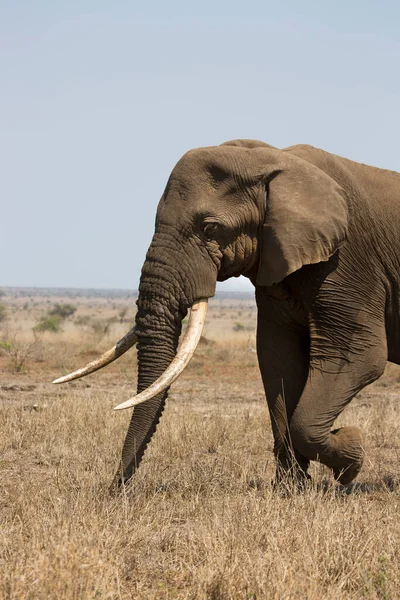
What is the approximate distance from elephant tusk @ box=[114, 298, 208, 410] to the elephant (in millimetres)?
10

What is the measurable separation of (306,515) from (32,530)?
1.73m

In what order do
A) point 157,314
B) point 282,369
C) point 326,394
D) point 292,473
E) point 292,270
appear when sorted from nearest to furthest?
point 157,314, point 292,270, point 326,394, point 292,473, point 282,369

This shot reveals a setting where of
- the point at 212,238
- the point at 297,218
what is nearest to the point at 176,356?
the point at 212,238

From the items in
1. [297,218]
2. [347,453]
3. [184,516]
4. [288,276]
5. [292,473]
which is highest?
[297,218]

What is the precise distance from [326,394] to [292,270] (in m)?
1.02

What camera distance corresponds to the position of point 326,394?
7289 millimetres

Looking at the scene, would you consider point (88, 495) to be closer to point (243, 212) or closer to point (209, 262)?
point (209, 262)

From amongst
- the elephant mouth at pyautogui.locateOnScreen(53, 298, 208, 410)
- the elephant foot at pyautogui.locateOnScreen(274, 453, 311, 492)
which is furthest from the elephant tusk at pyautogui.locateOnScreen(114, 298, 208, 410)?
the elephant foot at pyautogui.locateOnScreen(274, 453, 311, 492)

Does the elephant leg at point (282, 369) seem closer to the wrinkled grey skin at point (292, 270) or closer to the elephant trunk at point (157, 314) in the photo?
the wrinkled grey skin at point (292, 270)

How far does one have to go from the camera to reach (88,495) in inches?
260

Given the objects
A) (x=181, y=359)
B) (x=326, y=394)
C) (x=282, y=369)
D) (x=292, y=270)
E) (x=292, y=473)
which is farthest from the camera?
(x=282, y=369)

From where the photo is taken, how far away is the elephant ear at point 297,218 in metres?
7.00

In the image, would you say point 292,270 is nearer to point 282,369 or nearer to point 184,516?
point 282,369

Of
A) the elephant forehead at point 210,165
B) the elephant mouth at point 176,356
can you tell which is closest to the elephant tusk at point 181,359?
the elephant mouth at point 176,356
